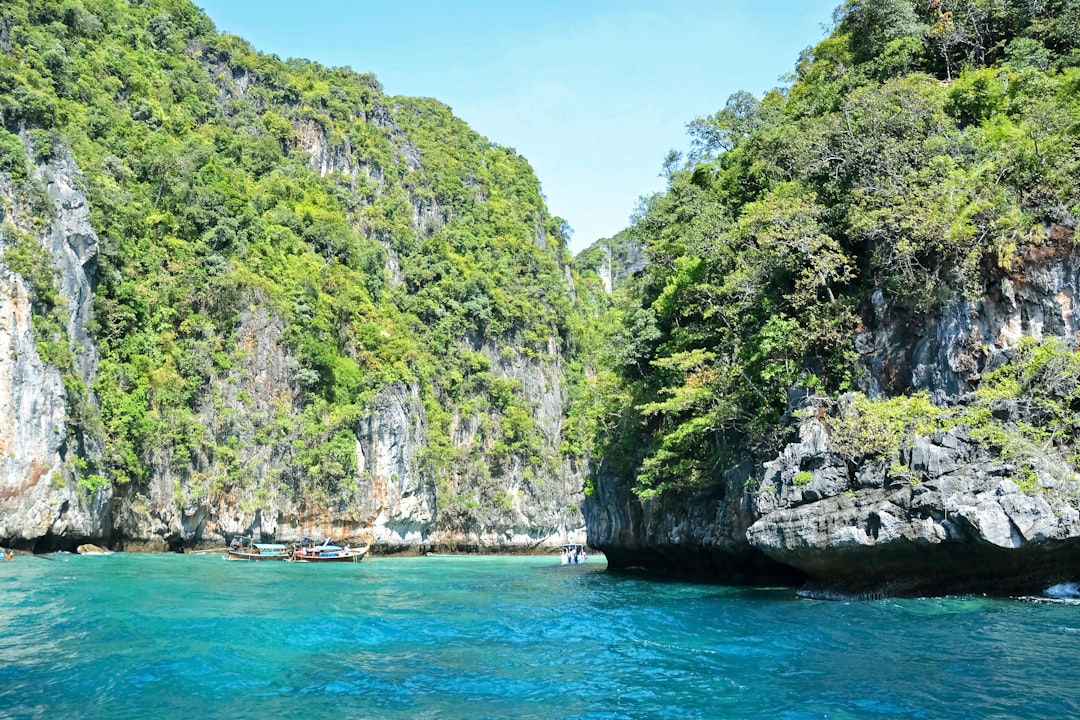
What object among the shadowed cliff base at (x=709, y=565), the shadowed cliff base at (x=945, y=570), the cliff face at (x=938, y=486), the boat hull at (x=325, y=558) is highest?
the cliff face at (x=938, y=486)

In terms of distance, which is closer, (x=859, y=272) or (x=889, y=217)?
(x=889, y=217)

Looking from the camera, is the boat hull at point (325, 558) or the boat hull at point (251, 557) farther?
the boat hull at point (325, 558)

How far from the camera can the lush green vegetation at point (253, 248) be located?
1389 inches

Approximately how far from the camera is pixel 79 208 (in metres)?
32.7

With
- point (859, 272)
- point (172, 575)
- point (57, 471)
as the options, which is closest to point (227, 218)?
point (57, 471)

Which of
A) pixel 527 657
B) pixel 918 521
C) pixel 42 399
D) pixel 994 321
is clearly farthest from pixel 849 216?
pixel 42 399

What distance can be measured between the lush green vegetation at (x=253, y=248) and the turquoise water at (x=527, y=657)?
20398 millimetres

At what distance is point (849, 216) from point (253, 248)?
119 feet

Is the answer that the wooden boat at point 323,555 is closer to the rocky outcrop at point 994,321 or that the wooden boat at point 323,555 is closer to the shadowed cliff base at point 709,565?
the shadowed cliff base at point 709,565

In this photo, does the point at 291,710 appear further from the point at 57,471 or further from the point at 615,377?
the point at 57,471

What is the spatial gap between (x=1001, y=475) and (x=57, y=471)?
29606 millimetres

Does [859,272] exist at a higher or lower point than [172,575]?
higher

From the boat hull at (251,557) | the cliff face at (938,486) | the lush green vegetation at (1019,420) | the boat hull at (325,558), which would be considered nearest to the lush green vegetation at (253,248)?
the boat hull at (251,557)

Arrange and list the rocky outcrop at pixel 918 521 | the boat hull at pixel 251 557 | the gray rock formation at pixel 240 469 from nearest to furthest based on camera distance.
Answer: the rocky outcrop at pixel 918 521
the gray rock formation at pixel 240 469
the boat hull at pixel 251 557
